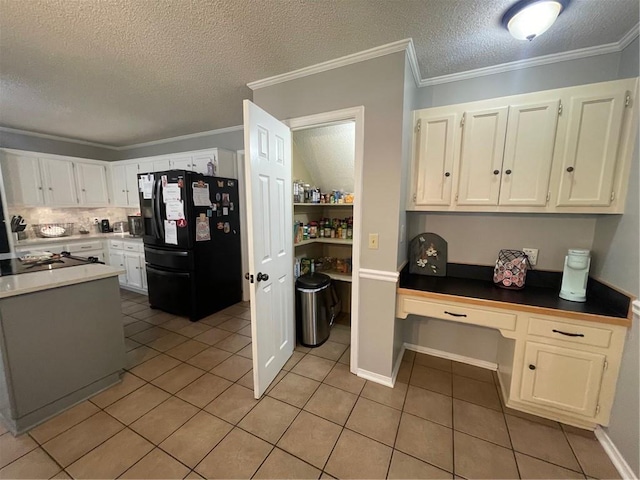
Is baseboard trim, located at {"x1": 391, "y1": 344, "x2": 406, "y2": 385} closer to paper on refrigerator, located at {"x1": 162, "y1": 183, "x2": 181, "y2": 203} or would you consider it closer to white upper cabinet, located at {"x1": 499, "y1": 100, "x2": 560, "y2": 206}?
white upper cabinet, located at {"x1": 499, "y1": 100, "x2": 560, "y2": 206}

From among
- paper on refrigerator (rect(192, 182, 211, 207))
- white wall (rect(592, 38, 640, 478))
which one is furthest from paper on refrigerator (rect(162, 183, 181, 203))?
white wall (rect(592, 38, 640, 478))

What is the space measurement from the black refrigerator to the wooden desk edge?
242 cm

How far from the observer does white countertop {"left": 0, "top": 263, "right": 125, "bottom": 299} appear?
155 cm

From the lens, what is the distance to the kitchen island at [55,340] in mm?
1557

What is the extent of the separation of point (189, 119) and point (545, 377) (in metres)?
4.37

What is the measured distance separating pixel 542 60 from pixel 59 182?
609 centimetres

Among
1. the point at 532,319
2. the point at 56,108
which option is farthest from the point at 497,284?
the point at 56,108

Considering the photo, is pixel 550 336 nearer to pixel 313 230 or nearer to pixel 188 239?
pixel 313 230

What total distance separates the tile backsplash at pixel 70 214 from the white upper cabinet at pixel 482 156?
5.39m

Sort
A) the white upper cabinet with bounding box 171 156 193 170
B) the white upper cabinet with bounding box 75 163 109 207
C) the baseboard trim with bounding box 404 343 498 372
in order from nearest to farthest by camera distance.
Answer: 1. the baseboard trim with bounding box 404 343 498 372
2. the white upper cabinet with bounding box 171 156 193 170
3. the white upper cabinet with bounding box 75 163 109 207

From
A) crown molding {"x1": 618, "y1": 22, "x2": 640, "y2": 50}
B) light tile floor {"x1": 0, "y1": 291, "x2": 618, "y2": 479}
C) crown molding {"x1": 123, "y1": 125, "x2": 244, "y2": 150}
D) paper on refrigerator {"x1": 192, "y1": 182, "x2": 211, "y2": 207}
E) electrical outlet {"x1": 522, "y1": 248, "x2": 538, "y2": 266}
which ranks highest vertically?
crown molding {"x1": 123, "y1": 125, "x2": 244, "y2": 150}

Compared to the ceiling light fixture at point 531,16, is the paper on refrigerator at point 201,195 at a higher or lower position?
lower

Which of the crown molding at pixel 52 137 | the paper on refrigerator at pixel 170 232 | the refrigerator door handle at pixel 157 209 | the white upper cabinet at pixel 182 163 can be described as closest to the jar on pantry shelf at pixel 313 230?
the paper on refrigerator at pixel 170 232

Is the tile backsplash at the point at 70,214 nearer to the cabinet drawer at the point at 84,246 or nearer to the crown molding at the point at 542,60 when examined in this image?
the cabinet drawer at the point at 84,246
